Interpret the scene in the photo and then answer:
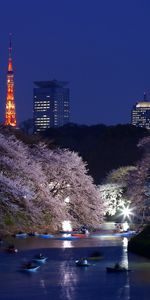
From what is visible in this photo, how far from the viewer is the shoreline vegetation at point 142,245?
89.2 ft

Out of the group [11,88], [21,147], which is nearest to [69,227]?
[21,147]

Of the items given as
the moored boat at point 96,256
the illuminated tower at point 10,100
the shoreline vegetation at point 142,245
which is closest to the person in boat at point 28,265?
the moored boat at point 96,256

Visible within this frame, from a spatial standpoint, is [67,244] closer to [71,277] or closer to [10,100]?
[71,277]

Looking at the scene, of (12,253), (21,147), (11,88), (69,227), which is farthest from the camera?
(11,88)

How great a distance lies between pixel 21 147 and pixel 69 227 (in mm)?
5312

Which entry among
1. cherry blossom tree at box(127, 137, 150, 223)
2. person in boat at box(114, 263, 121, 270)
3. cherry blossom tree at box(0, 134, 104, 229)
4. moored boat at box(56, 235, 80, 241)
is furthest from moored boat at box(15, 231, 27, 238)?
person in boat at box(114, 263, 121, 270)

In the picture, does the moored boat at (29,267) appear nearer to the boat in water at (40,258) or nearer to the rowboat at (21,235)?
the boat in water at (40,258)

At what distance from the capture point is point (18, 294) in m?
18.9

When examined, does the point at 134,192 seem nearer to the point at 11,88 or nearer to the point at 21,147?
the point at 21,147

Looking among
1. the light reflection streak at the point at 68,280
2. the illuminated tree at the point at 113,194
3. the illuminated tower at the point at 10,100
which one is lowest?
the light reflection streak at the point at 68,280

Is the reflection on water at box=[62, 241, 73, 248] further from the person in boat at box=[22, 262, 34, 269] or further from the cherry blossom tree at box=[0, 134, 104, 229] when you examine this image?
the person in boat at box=[22, 262, 34, 269]

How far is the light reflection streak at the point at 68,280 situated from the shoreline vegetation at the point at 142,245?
339cm

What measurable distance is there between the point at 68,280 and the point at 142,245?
23.6 ft

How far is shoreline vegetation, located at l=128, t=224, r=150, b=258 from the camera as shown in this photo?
27203 mm
